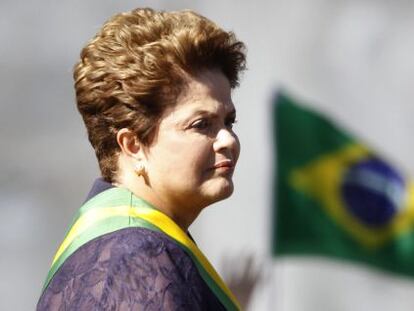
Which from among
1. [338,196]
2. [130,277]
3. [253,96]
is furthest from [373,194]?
[130,277]

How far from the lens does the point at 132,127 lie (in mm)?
2557

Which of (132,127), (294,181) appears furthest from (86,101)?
(294,181)

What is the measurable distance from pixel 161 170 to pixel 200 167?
64 mm

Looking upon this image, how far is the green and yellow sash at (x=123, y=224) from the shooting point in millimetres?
2518

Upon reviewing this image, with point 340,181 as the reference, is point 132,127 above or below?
above

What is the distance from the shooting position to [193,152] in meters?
2.55

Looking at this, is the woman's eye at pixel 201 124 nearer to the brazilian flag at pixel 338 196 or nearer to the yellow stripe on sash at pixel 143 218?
the yellow stripe on sash at pixel 143 218

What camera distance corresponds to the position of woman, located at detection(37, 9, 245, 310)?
2.51 metres

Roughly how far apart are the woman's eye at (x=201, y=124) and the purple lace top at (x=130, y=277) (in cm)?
19

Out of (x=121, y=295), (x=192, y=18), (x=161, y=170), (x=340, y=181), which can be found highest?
(x=192, y=18)

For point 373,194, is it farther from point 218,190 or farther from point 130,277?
point 130,277

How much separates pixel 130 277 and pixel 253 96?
4377 millimetres

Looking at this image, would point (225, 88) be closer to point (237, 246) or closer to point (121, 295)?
point (121, 295)

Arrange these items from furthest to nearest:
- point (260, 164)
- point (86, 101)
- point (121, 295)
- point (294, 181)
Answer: point (260, 164) → point (294, 181) → point (86, 101) → point (121, 295)
